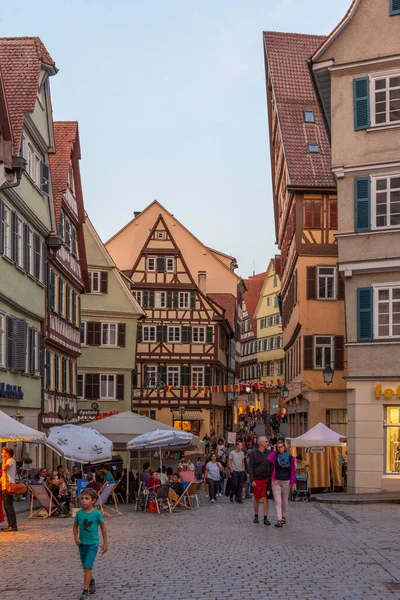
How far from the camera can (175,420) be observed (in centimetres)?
6906

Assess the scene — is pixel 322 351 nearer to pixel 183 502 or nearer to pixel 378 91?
pixel 378 91

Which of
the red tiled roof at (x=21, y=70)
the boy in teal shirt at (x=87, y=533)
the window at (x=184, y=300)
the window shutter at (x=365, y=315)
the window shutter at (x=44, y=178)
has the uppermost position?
the red tiled roof at (x=21, y=70)

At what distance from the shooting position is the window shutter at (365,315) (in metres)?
29.2

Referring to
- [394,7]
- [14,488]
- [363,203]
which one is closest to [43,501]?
[14,488]

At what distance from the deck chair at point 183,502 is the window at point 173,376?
4224 centimetres

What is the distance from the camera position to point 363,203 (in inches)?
1172

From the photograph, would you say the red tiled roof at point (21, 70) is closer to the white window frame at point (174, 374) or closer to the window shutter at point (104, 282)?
the window shutter at point (104, 282)

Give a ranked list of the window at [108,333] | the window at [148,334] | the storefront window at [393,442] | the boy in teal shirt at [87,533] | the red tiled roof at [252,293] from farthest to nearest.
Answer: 1. the red tiled roof at [252,293]
2. the window at [148,334]
3. the window at [108,333]
4. the storefront window at [393,442]
5. the boy in teal shirt at [87,533]

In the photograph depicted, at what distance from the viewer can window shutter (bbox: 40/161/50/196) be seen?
113 feet

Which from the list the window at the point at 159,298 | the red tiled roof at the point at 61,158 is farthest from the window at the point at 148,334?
the red tiled roof at the point at 61,158

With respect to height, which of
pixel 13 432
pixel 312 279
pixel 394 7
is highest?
pixel 394 7

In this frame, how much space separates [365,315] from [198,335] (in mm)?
41852

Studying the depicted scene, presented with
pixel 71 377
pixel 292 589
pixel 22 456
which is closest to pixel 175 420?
pixel 71 377

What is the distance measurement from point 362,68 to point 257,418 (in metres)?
72.0
